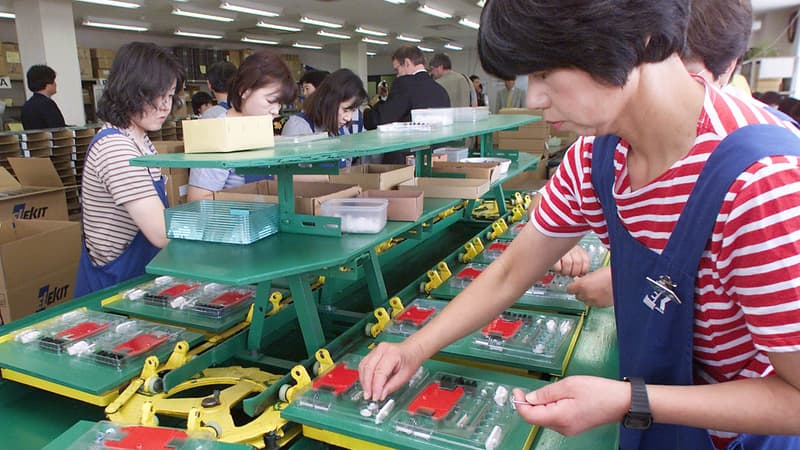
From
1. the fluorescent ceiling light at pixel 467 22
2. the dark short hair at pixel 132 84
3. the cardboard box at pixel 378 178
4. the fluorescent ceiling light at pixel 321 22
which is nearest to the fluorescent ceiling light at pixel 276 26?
the fluorescent ceiling light at pixel 321 22

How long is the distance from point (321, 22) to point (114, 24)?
3.90 metres

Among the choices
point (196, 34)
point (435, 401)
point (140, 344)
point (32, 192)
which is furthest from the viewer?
point (196, 34)

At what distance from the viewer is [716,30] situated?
1673 millimetres

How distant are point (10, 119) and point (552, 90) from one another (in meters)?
11.1

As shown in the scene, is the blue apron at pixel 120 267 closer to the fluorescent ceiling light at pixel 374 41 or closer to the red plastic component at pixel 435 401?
the red plastic component at pixel 435 401

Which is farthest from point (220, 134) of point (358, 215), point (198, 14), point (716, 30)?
point (198, 14)

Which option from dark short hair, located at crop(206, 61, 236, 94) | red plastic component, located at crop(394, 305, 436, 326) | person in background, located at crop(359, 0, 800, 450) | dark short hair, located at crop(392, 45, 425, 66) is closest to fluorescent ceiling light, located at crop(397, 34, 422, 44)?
dark short hair, located at crop(392, 45, 425, 66)

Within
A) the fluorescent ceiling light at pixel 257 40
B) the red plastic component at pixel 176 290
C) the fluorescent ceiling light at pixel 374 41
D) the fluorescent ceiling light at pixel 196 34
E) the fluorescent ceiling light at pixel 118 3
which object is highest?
the fluorescent ceiling light at pixel 374 41

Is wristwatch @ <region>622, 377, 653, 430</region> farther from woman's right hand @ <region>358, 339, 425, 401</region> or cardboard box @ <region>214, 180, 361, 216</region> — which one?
cardboard box @ <region>214, 180, 361, 216</region>

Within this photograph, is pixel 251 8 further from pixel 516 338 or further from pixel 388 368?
pixel 388 368

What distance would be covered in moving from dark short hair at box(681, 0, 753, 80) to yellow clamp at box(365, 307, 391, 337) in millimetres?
1176

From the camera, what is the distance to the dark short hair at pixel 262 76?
240 cm

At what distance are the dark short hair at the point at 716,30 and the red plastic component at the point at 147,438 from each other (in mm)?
1672

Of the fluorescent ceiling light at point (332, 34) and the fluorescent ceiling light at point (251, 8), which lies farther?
the fluorescent ceiling light at point (332, 34)
